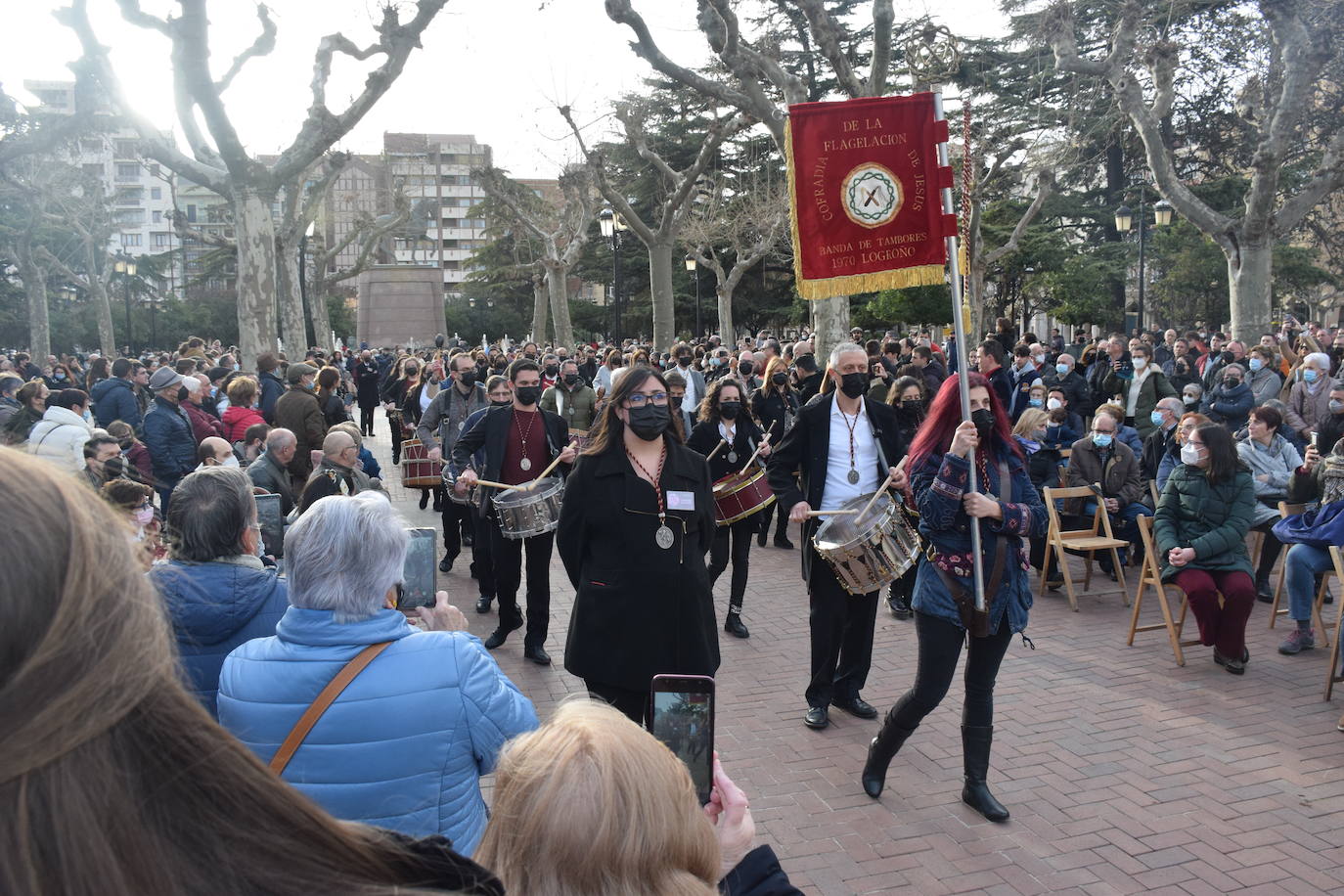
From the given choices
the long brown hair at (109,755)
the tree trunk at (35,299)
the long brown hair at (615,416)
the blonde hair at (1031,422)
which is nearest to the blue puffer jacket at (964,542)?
the long brown hair at (615,416)

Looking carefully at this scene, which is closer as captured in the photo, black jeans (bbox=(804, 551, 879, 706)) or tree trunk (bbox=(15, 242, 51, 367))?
black jeans (bbox=(804, 551, 879, 706))

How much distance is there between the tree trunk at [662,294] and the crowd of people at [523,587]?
597 inches

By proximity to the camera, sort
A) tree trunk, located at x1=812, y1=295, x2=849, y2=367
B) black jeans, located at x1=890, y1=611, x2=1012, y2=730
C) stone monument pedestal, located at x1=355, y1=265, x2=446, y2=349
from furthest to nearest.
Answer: stone monument pedestal, located at x1=355, y1=265, x2=446, y2=349
tree trunk, located at x1=812, y1=295, x2=849, y2=367
black jeans, located at x1=890, y1=611, x2=1012, y2=730

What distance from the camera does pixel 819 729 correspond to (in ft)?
21.1

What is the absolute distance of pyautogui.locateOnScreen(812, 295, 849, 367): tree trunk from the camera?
17.1 meters

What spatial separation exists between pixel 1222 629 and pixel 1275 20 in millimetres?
15233

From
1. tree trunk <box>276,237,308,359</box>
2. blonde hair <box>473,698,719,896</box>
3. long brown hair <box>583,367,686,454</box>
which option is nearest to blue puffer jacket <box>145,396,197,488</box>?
long brown hair <box>583,367,686,454</box>

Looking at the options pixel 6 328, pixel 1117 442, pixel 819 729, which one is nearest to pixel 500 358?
pixel 1117 442

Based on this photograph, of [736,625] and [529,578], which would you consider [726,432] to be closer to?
[736,625]

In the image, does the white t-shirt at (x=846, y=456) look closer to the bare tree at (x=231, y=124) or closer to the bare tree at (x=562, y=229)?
the bare tree at (x=231, y=124)

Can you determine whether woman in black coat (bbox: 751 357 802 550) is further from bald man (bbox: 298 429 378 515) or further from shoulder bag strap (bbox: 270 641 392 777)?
shoulder bag strap (bbox: 270 641 392 777)

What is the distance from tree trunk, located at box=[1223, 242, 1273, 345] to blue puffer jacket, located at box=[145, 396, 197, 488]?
1852 cm

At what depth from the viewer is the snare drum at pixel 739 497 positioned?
805 cm

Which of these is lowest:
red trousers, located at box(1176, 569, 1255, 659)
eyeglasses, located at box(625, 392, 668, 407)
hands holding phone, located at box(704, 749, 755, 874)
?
red trousers, located at box(1176, 569, 1255, 659)
